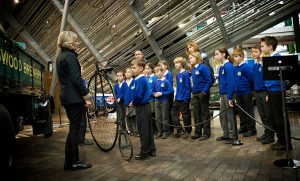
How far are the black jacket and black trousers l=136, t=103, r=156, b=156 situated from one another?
95 centimetres

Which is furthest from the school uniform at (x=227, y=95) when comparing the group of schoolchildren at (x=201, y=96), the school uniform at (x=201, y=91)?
the school uniform at (x=201, y=91)

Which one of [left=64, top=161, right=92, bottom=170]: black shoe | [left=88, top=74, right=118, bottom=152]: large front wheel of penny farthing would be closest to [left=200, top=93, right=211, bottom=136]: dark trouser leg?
[left=88, top=74, right=118, bottom=152]: large front wheel of penny farthing

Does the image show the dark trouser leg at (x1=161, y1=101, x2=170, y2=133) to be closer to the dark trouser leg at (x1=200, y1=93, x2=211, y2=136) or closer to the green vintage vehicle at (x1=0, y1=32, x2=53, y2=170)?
the dark trouser leg at (x1=200, y1=93, x2=211, y2=136)

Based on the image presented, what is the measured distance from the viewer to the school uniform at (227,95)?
18.4ft

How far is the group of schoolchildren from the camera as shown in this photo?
4.77 metres

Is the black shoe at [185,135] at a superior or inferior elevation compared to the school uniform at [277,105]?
inferior

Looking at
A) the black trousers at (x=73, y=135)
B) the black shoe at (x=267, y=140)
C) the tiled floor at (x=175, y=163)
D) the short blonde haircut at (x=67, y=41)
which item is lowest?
the tiled floor at (x=175, y=163)

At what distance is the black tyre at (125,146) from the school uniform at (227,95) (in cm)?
190

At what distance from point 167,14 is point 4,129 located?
24.5ft

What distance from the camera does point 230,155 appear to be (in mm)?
4652

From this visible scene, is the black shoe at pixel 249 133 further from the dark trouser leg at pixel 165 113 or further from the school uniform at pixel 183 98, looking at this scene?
the dark trouser leg at pixel 165 113

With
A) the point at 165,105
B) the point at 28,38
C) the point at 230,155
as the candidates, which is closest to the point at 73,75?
the point at 230,155

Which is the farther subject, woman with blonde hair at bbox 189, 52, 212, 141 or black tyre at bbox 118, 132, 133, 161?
woman with blonde hair at bbox 189, 52, 212, 141

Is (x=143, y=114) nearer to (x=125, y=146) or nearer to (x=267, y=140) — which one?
(x=125, y=146)
